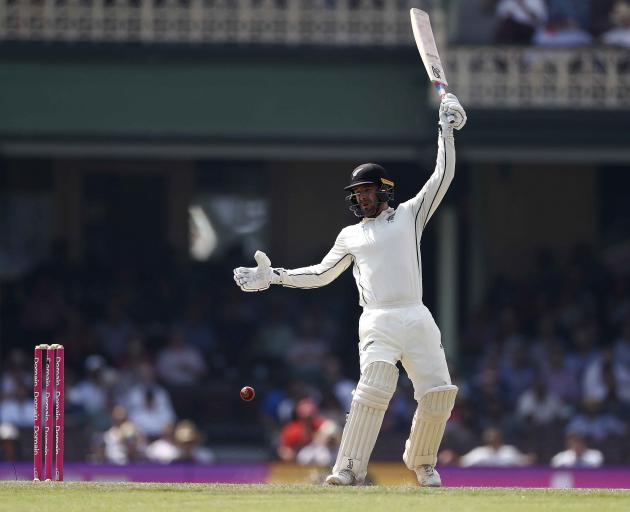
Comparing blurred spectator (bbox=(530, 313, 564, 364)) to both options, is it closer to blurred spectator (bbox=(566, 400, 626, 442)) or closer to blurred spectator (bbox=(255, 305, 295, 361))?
blurred spectator (bbox=(566, 400, 626, 442))

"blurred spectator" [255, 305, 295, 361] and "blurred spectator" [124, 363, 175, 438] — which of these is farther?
"blurred spectator" [255, 305, 295, 361]

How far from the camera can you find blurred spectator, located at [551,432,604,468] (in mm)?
14398

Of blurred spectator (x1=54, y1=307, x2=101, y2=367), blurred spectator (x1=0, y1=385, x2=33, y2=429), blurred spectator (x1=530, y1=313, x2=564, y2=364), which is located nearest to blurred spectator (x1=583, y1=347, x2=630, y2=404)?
blurred spectator (x1=530, y1=313, x2=564, y2=364)

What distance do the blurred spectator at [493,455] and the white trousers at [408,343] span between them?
5.51 metres

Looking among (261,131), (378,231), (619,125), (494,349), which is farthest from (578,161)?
(378,231)

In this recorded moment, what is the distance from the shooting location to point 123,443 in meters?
14.6

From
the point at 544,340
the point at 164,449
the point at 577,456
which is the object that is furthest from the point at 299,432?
the point at 544,340

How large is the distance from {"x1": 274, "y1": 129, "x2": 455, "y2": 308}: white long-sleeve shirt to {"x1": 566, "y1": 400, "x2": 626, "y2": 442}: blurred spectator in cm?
650

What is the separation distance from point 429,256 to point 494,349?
8.41ft

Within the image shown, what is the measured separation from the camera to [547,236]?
20.0 m

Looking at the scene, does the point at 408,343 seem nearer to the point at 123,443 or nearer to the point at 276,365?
the point at 123,443

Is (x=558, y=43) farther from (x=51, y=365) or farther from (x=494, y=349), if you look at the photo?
(x=51, y=365)

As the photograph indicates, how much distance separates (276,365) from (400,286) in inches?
318

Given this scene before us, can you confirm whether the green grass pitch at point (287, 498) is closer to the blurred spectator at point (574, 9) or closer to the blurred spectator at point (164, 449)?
the blurred spectator at point (164, 449)
